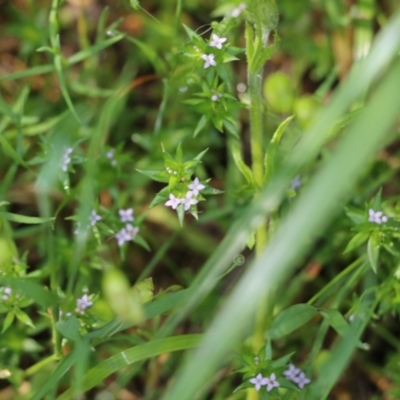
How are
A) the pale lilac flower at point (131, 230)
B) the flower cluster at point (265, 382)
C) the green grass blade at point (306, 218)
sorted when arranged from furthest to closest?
the pale lilac flower at point (131, 230), the flower cluster at point (265, 382), the green grass blade at point (306, 218)

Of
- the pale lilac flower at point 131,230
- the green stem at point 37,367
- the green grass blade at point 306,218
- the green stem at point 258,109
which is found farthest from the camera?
the pale lilac flower at point 131,230

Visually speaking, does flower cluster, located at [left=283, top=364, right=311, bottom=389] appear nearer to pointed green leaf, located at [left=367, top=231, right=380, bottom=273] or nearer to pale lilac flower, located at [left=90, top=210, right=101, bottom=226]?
pointed green leaf, located at [left=367, top=231, right=380, bottom=273]

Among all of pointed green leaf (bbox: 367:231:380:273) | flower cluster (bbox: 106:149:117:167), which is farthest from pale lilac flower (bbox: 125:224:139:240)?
pointed green leaf (bbox: 367:231:380:273)

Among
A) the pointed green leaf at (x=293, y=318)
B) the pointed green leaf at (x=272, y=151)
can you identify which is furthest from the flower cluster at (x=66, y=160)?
the pointed green leaf at (x=293, y=318)

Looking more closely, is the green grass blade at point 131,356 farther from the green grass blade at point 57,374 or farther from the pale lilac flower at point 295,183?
the pale lilac flower at point 295,183

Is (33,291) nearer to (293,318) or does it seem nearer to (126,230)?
(126,230)
